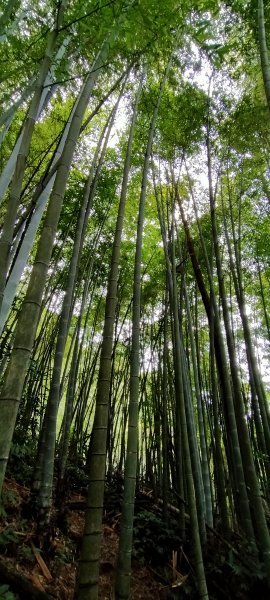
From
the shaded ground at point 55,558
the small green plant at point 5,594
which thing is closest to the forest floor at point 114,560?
the shaded ground at point 55,558

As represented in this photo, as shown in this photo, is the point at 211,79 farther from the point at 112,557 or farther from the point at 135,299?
the point at 112,557

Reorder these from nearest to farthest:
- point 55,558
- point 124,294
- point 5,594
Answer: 1. point 5,594
2. point 55,558
3. point 124,294

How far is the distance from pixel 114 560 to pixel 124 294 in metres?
3.88

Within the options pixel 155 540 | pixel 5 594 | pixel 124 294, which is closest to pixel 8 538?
pixel 5 594

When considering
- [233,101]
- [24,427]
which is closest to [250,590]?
[24,427]

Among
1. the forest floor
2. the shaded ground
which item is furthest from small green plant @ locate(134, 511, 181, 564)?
the shaded ground

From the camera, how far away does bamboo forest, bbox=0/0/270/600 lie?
155 centimetres

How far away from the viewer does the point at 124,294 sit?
237 inches

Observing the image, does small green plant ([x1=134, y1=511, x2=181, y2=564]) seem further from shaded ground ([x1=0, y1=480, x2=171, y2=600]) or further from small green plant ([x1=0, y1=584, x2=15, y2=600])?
small green plant ([x1=0, y1=584, x2=15, y2=600])

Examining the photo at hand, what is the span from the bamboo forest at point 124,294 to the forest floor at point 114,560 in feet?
0.04

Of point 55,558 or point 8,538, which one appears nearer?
point 8,538

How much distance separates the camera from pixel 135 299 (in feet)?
8.16

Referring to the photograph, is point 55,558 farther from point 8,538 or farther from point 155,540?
point 155,540

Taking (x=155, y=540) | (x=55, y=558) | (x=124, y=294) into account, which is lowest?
(x=55, y=558)
